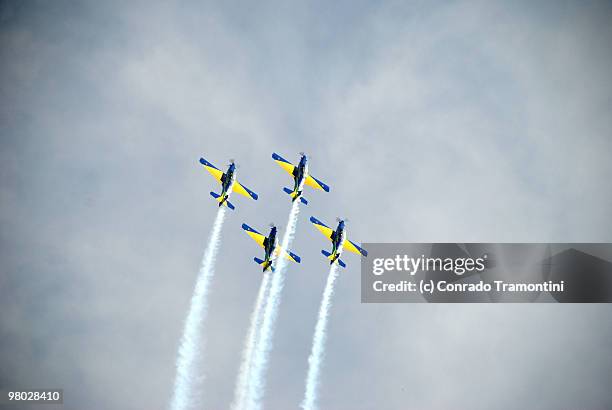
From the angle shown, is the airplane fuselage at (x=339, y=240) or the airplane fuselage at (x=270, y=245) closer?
the airplane fuselage at (x=270, y=245)

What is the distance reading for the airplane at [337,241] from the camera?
152m

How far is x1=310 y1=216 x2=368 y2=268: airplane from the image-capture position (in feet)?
497

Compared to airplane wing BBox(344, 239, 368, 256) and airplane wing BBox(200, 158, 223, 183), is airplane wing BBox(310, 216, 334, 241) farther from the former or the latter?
airplane wing BBox(200, 158, 223, 183)

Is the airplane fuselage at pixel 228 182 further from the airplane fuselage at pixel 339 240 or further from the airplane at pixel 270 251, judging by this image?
the airplane fuselage at pixel 339 240

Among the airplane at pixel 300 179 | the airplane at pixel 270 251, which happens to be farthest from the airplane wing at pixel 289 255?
the airplane at pixel 300 179

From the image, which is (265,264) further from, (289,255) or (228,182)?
(228,182)

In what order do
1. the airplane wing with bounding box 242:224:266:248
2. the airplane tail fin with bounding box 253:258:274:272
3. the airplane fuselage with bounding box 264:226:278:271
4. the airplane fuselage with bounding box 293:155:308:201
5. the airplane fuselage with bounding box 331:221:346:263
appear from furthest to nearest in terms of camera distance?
the airplane wing with bounding box 242:224:266:248 → the airplane tail fin with bounding box 253:258:274:272 → the airplane fuselage with bounding box 331:221:346:263 → the airplane fuselage with bounding box 293:155:308:201 → the airplane fuselage with bounding box 264:226:278:271

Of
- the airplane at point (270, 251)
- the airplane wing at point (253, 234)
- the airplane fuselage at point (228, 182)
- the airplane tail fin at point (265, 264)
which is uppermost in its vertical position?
the airplane fuselage at point (228, 182)

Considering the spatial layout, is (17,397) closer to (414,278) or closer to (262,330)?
(262,330)

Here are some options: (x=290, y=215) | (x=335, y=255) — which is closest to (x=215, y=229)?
(x=290, y=215)

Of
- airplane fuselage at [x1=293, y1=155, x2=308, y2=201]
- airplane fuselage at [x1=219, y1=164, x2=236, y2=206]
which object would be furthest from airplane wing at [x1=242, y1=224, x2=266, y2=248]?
airplane fuselage at [x1=293, y1=155, x2=308, y2=201]

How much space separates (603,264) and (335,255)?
233ft

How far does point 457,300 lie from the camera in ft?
492

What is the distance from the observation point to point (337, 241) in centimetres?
15250
